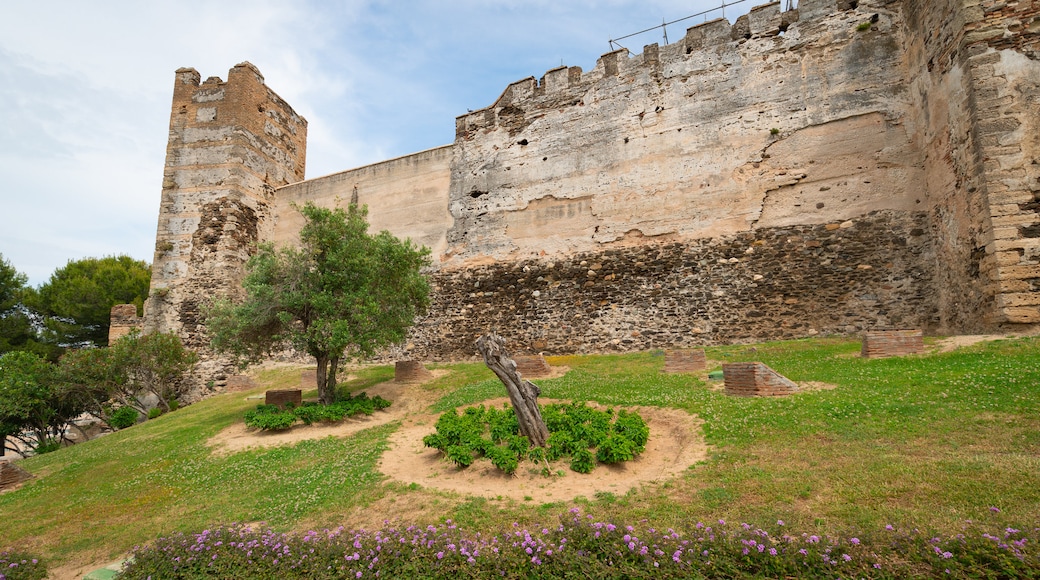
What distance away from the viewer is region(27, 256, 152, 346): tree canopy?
24281 millimetres

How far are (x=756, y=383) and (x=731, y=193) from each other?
23.9 ft

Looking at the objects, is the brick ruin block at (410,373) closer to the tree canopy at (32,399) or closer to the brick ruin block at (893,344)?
the brick ruin block at (893,344)

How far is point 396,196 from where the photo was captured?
59.4 ft

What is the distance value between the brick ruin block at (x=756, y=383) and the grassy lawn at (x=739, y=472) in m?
0.25

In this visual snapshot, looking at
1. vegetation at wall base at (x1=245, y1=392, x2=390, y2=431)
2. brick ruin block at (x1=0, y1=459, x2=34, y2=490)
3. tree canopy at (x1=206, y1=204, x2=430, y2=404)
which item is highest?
tree canopy at (x1=206, y1=204, x2=430, y2=404)

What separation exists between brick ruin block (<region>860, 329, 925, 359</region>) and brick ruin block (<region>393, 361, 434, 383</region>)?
30.0 ft

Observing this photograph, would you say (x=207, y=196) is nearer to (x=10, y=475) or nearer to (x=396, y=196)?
(x=396, y=196)

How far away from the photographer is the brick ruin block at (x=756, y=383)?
23.6 ft

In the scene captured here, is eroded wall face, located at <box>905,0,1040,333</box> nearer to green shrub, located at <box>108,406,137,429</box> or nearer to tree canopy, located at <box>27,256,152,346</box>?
green shrub, located at <box>108,406,137,429</box>

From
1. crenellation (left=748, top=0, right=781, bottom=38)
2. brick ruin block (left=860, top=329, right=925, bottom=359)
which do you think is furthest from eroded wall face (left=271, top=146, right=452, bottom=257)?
brick ruin block (left=860, top=329, right=925, bottom=359)

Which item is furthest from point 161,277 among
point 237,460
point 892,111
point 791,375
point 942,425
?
point 892,111

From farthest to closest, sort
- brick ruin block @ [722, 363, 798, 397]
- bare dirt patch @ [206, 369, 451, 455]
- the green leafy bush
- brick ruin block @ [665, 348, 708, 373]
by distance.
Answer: brick ruin block @ [665, 348, 708, 373], bare dirt patch @ [206, 369, 451, 455], brick ruin block @ [722, 363, 798, 397], the green leafy bush

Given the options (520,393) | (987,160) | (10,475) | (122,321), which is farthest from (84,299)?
(987,160)

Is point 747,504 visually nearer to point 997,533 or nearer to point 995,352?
point 997,533
